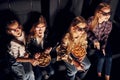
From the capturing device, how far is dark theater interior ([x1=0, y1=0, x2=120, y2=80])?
4316mm

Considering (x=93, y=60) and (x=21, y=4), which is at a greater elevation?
(x=21, y=4)

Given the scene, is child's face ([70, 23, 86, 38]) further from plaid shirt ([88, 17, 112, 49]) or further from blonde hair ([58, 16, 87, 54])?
plaid shirt ([88, 17, 112, 49])

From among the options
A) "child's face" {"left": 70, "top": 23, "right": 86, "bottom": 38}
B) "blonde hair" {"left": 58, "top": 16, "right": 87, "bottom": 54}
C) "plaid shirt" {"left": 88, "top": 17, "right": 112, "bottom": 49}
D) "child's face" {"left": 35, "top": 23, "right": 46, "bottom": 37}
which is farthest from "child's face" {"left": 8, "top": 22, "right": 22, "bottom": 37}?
"plaid shirt" {"left": 88, "top": 17, "right": 112, "bottom": 49}

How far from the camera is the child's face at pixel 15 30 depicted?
396 cm

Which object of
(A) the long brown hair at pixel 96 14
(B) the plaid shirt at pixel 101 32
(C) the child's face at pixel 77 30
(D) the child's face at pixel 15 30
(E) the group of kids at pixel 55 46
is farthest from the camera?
(B) the plaid shirt at pixel 101 32

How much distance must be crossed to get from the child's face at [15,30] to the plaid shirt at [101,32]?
4.81 ft

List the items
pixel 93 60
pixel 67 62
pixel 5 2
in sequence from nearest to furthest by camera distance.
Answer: pixel 5 2 < pixel 67 62 < pixel 93 60

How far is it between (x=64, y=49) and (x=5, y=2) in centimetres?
135

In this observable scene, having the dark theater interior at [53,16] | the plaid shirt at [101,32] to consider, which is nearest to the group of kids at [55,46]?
the plaid shirt at [101,32]

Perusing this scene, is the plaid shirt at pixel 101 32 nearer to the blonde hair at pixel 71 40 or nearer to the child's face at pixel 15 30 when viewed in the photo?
the blonde hair at pixel 71 40

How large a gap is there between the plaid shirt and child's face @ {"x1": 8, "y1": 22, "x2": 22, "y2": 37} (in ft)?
4.81

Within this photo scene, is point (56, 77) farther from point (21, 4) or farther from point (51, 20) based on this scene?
point (21, 4)

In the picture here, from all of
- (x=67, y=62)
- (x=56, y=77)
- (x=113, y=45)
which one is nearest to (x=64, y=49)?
(x=67, y=62)

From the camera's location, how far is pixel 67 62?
4.51 metres
